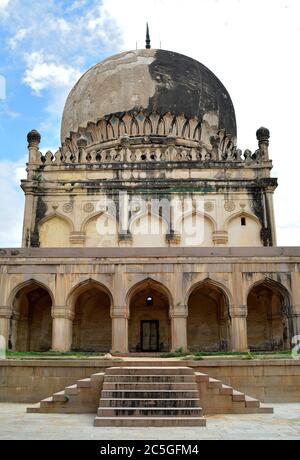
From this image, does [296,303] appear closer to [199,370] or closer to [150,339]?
[150,339]

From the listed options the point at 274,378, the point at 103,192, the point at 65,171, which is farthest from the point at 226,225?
the point at 274,378

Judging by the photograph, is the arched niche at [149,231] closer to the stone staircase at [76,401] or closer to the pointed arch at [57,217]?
the pointed arch at [57,217]

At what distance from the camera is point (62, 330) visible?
1603cm

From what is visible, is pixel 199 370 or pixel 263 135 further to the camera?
pixel 263 135

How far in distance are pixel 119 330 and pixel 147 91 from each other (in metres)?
14.2

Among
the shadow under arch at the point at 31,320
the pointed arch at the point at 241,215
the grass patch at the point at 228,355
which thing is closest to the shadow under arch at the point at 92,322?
the shadow under arch at the point at 31,320

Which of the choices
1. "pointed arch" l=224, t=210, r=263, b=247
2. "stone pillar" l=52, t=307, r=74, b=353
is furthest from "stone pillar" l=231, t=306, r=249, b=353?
"pointed arch" l=224, t=210, r=263, b=247

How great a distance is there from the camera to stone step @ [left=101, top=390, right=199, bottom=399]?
344 inches

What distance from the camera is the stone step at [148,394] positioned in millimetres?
8734

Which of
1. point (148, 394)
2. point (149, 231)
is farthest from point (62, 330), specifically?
point (148, 394)

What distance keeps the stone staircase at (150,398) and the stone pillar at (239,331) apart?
6.55 meters

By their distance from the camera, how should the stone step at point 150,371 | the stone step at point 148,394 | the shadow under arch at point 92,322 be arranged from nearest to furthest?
the stone step at point 148,394
the stone step at point 150,371
the shadow under arch at point 92,322

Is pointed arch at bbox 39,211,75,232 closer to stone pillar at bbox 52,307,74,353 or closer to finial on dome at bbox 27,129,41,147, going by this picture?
finial on dome at bbox 27,129,41,147

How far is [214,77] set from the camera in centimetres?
2864
